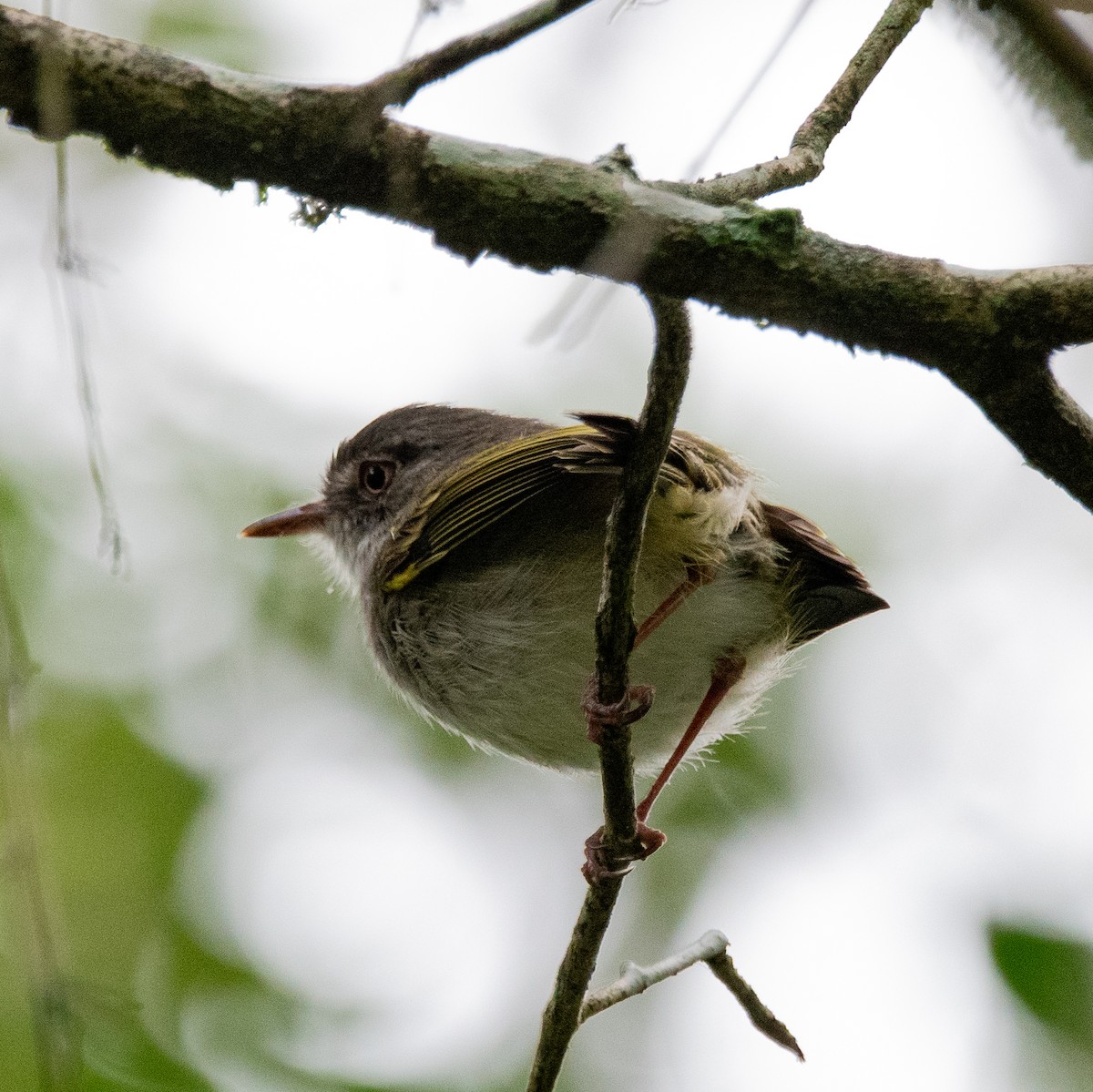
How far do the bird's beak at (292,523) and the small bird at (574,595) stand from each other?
0.89 meters

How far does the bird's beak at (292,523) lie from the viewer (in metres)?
5.30

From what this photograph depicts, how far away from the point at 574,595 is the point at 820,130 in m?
1.52

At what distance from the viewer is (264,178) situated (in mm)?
2021

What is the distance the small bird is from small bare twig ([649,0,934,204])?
2.81 feet

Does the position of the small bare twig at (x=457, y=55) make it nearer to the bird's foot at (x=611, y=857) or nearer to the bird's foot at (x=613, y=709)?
the bird's foot at (x=613, y=709)

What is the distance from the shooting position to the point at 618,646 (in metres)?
2.75

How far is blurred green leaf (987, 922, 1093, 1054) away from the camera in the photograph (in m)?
4.82

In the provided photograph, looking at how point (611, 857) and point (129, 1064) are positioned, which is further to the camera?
point (129, 1064)

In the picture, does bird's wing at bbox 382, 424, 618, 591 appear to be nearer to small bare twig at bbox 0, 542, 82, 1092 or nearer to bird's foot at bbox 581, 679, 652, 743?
bird's foot at bbox 581, 679, 652, 743

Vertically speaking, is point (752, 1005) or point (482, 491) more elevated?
point (482, 491)

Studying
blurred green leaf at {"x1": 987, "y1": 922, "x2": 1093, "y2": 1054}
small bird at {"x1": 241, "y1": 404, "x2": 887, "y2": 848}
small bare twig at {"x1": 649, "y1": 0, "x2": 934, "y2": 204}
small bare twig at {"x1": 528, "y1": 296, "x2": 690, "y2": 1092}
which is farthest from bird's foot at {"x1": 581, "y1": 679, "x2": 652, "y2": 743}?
blurred green leaf at {"x1": 987, "y1": 922, "x2": 1093, "y2": 1054}

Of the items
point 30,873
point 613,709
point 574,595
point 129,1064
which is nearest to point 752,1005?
point 613,709

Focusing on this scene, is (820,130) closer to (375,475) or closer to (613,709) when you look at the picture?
(613,709)

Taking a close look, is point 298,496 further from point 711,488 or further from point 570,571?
point 711,488
